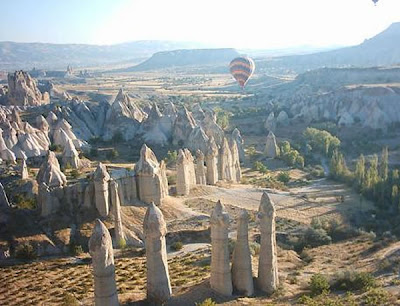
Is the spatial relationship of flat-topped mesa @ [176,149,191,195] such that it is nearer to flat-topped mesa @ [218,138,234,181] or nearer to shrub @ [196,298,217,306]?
flat-topped mesa @ [218,138,234,181]

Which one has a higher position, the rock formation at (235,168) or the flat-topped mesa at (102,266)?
the flat-topped mesa at (102,266)

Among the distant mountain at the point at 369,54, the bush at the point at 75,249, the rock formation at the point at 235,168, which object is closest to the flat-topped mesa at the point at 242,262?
the bush at the point at 75,249

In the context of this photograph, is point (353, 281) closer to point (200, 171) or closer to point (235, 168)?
point (200, 171)

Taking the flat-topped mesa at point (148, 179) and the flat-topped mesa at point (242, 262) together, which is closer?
the flat-topped mesa at point (242, 262)

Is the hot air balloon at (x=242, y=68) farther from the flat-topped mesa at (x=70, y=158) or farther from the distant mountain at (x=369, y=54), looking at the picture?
the distant mountain at (x=369, y=54)

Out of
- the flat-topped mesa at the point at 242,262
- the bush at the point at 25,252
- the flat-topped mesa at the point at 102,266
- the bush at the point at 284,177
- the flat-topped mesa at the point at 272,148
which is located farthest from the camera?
the flat-topped mesa at the point at 272,148

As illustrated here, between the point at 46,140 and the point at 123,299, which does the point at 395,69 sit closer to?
the point at 46,140

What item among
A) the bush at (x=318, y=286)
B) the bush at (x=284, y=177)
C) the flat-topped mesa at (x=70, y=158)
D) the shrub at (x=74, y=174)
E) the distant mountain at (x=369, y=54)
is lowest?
the bush at (x=284, y=177)
